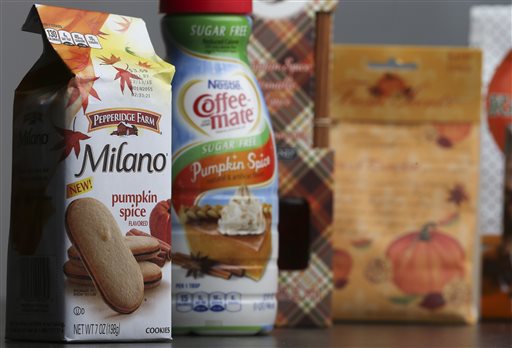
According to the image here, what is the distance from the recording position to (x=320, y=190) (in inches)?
66.1

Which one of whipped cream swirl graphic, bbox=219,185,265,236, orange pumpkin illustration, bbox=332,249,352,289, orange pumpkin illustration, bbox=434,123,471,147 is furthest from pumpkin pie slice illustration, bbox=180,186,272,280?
orange pumpkin illustration, bbox=434,123,471,147

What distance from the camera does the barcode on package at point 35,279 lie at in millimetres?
1305

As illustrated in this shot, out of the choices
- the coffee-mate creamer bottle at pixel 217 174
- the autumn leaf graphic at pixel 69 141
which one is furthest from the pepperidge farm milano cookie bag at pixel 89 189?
the coffee-mate creamer bottle at pixel 217 174

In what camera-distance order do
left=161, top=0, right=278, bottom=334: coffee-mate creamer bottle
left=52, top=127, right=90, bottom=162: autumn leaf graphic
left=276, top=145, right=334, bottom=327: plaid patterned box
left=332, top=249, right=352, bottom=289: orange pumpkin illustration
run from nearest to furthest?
left=52, top=127, right=90, bottom=162: autumn leaf graphic < left=161, top=0, right=278, bottom=334: coffee-mate creamer bottle < left=276, top=145, right=334, bottom=327: plaid patterned box < left=332, top=249, right=352, bottom=289: orange pumpkin illustration

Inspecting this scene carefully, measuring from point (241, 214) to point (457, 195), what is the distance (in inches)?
21.8

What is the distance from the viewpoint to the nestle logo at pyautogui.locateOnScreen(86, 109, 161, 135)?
1302 millimetres

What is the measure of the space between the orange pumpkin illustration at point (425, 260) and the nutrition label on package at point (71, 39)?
713 millimetres

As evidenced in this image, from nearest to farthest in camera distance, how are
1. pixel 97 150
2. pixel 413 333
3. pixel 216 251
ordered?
pixel 97 150
pixel 216 251
pixel 413 333

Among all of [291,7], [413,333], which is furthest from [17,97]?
[413,333]

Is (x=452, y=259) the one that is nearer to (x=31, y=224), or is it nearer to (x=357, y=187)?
(x=357, y=187)

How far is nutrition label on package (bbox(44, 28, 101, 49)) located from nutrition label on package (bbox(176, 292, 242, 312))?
1.07ft

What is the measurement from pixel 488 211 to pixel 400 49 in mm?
315

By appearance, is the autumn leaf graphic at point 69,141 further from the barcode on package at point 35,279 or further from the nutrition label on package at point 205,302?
the nutrition label on package at point 205,302

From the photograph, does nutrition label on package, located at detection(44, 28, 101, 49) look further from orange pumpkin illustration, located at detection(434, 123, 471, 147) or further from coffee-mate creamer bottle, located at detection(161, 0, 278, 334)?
orange pumpkin illustration, located at detection(434, 123, 471, 147)
